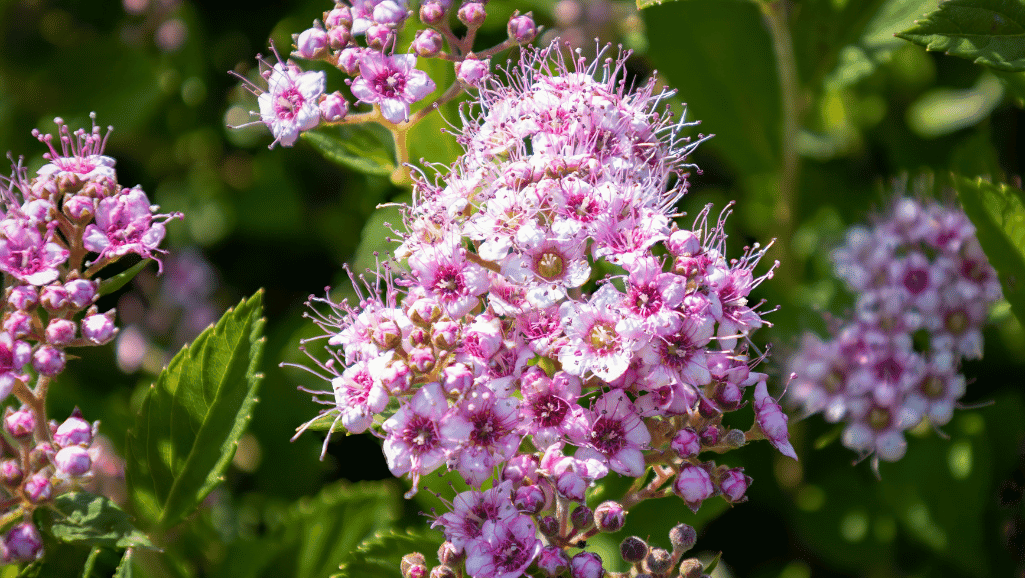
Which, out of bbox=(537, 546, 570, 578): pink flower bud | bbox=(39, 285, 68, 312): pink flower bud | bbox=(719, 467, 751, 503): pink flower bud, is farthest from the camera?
bbox=(39, 285, 68, 312): pink flower bud

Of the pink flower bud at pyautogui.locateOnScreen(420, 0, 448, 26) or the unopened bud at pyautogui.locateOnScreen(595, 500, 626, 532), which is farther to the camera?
the pink flower bud at pyautogui.locateOnScreen(420, 0, 448, 26)

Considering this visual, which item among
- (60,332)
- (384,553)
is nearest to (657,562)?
(384,553)

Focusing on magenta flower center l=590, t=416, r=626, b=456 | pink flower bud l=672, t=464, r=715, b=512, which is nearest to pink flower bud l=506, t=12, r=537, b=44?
magenta flower center l=590, t=416, r=626, b=456

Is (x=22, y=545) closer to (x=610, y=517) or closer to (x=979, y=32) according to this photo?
(x=610, y=517)

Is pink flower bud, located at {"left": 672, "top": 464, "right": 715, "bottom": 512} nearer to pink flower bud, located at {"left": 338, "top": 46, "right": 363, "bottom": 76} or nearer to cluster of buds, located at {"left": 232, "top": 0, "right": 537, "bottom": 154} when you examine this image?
cluster of buds, located at {"left": 232, "top": 0, "right": 537, "bottom": 154}

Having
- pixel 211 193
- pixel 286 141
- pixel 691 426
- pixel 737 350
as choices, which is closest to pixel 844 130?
pixel 737 350

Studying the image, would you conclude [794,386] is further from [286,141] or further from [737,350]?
[286,141]
